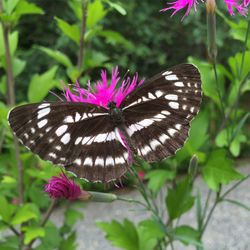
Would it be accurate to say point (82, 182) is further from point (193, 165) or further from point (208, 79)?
point (208, 79)

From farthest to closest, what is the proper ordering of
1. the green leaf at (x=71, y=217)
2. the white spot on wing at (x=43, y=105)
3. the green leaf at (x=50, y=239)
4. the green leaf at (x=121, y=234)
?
the green leaf at (x=71, y=217), the green leaf at (x=50, y=239), the green leaf at (x=121, y=234), the white spot on wing at (x=43, y=105)

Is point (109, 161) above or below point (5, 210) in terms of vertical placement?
above

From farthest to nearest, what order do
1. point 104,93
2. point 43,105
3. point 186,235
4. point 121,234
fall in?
point 121,234 → point 186,235 → point 104,93 → point 43,105

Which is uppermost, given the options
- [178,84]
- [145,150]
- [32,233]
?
[178,84]

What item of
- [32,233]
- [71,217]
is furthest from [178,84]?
[71,217]

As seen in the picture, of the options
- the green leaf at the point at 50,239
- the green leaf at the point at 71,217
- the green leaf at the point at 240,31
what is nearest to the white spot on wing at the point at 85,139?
the green leaf at the point at 240,31

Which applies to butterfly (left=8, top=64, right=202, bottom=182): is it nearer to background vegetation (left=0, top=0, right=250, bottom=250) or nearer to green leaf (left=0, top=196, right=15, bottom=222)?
background vegetation (left=0, top=0, right=250, bottom=250)

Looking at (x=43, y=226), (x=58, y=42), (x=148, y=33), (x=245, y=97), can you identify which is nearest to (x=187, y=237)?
(x=43, y=226)

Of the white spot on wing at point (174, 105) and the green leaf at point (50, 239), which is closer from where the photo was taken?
the white spot on wing at point (174, 105)

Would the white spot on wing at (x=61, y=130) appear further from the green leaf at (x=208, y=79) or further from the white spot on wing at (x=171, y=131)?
the green leaf at (x=208, y=79)
